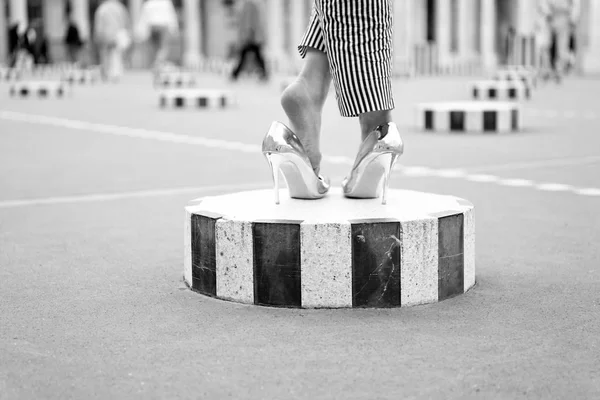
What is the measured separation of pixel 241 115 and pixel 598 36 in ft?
69.7

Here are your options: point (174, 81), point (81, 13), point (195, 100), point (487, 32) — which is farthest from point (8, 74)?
point (487, 32)

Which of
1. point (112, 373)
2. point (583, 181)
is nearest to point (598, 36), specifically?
point (583, 181)

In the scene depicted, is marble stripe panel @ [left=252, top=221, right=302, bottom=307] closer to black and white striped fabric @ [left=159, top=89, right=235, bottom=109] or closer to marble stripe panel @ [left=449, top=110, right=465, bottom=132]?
marble stripe panel @ [left=449, top=110, right=465, bottom=132]

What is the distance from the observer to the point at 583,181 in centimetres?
666

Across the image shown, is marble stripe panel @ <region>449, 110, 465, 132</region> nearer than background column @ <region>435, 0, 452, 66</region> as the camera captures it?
Yes

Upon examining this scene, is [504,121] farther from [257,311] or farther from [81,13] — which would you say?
[81,13]

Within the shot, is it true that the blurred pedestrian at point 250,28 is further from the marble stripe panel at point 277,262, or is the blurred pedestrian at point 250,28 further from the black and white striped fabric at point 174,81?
the marble stripe panel at point 277,262

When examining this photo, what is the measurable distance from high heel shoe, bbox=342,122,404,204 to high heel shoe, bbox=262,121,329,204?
0.45 feet

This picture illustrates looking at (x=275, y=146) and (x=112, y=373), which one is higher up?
(x=275, y=146)

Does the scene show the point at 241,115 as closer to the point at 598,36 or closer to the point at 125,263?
the point at 125,263

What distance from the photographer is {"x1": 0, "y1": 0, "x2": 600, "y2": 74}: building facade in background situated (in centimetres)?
4912

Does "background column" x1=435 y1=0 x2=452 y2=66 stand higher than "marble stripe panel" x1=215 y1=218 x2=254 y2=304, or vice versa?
"background column" x1=435 y1=0 x2=452 y2=66

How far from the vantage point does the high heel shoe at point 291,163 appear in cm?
357

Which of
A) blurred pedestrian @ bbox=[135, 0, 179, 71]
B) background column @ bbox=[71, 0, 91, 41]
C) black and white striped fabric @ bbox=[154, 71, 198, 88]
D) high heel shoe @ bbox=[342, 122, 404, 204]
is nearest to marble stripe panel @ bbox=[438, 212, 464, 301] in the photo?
high heel shoe @ bbox=[342, 122, 404, 204]
